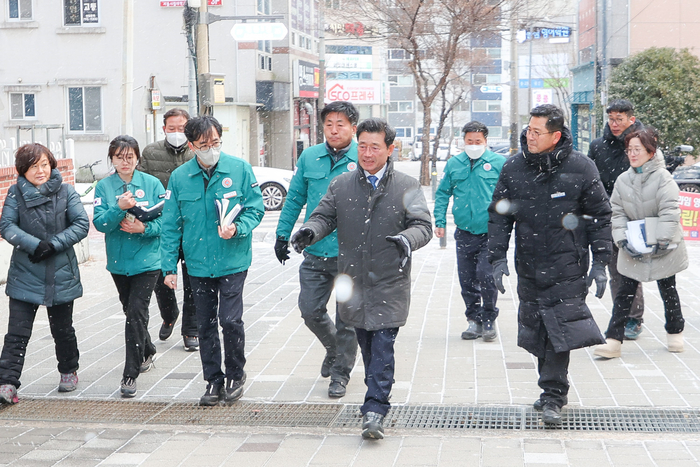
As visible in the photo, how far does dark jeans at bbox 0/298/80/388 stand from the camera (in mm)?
5832

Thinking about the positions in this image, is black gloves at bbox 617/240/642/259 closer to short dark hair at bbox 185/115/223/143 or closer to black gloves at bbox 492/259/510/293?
black gloves at bbox 492/259/510/293

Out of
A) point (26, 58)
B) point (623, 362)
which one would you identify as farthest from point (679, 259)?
point (26, 58)

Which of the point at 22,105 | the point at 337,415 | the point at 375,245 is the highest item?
the point at 22,105

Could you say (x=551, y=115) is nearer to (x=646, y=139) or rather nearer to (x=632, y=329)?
(x=646, y=139)

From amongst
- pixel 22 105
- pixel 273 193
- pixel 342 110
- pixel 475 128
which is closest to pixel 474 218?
pixel 475 128

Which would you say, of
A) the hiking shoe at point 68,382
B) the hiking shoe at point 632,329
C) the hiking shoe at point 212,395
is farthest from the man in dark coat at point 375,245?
the hiking shoe at point 632,329

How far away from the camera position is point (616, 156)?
7227mm

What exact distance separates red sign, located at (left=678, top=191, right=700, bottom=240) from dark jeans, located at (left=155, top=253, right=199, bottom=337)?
868 centimetres

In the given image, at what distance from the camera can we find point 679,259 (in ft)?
21.9

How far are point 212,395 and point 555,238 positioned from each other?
7.79 ft

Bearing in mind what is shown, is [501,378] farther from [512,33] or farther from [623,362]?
[512,33]

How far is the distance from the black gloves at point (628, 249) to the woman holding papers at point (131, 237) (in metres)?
3.42

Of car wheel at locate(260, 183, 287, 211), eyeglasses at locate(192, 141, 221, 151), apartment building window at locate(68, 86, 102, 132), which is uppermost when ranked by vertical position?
apartment building window at locate(68, 86, 102, 132)

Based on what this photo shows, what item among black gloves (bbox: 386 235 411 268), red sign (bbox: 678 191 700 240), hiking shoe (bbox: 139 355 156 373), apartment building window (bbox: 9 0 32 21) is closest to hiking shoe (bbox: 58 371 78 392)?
hiking shoe (bbox: 139 355 156 373)
